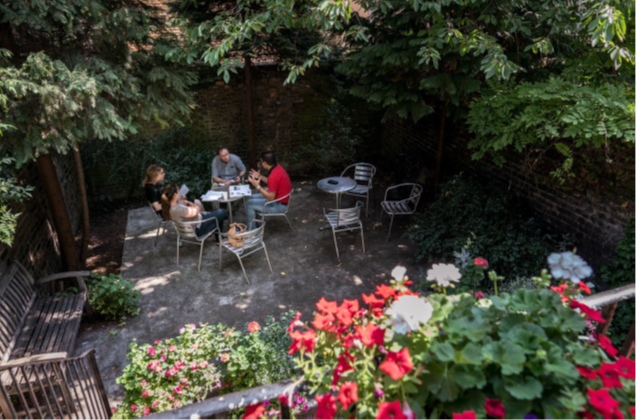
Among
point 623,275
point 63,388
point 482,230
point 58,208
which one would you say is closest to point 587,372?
point 63,388

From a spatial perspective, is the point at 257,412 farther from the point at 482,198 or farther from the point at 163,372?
the point at 482,198

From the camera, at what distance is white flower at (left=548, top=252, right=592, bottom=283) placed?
4.75 feet

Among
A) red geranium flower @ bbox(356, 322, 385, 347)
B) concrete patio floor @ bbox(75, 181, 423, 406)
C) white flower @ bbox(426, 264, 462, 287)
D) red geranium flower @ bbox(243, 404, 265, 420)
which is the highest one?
white flower @ bbox(426, 264, 462, 287)

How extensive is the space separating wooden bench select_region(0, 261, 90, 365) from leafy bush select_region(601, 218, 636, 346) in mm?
5579

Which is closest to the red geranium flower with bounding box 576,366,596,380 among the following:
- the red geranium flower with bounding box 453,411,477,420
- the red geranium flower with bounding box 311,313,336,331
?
the red geranium flower with bounding box 453,411,477,420

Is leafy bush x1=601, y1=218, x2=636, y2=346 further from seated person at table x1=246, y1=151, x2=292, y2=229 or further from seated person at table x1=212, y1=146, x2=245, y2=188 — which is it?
seated person at table x1=212, y1=146, x2=245, y2=188

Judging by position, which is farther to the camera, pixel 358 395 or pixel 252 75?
pixel 252 75

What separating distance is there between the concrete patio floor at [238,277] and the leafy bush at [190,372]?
1.03 metres

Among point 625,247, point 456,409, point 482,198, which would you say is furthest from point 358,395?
point 482,198

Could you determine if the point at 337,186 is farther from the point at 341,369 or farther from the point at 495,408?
the point at 495,408

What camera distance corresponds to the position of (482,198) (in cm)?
607

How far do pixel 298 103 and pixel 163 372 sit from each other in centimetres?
761

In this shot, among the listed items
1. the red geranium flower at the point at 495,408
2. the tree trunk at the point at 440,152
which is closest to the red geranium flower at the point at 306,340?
the red geranium flower at the point at 495,408

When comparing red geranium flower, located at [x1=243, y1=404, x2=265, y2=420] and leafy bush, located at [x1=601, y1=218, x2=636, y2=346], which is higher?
red geranium flower, located at [x1=243, y1=404, x2=265, y2=420]
